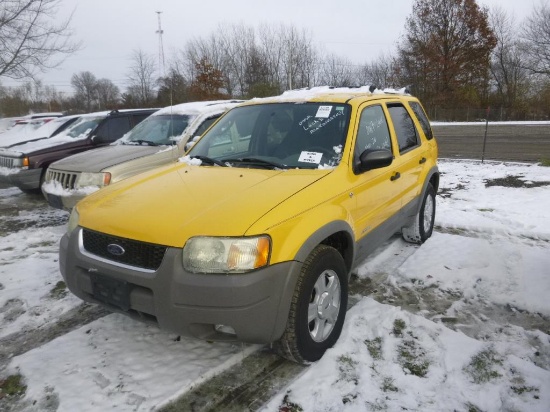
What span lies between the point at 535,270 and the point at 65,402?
4.41m

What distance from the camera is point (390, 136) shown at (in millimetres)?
4051

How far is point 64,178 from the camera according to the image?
19.2 feet

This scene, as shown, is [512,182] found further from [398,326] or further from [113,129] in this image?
[113,129]

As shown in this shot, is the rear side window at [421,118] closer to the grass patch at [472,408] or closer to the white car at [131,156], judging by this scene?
the white car at [131,156]

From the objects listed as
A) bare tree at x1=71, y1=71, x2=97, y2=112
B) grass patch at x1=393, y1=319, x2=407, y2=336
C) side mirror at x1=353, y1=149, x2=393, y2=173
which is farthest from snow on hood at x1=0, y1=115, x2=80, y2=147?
bare tree at x1=71, y1=71, x2=97, y2=112

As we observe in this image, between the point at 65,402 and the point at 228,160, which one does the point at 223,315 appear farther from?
the point at 228,160

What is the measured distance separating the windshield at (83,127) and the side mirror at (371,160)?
22.5 feet

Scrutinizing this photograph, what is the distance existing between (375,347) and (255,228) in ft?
4.60

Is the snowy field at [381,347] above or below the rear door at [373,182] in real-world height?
below

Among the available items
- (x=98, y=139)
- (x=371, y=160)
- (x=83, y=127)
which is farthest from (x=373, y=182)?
(x=83, y=127)

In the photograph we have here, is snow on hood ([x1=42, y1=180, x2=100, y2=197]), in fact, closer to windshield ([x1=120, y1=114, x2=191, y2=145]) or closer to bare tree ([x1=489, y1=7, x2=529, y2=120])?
windshield ([x1=120, y1=114, x2=191, y2=145])

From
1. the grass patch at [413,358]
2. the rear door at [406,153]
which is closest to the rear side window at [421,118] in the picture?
the rear door at [406,153]

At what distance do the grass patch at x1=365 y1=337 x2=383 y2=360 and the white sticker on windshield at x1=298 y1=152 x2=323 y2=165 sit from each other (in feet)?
4.62

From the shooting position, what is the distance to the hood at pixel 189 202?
2432 mm
